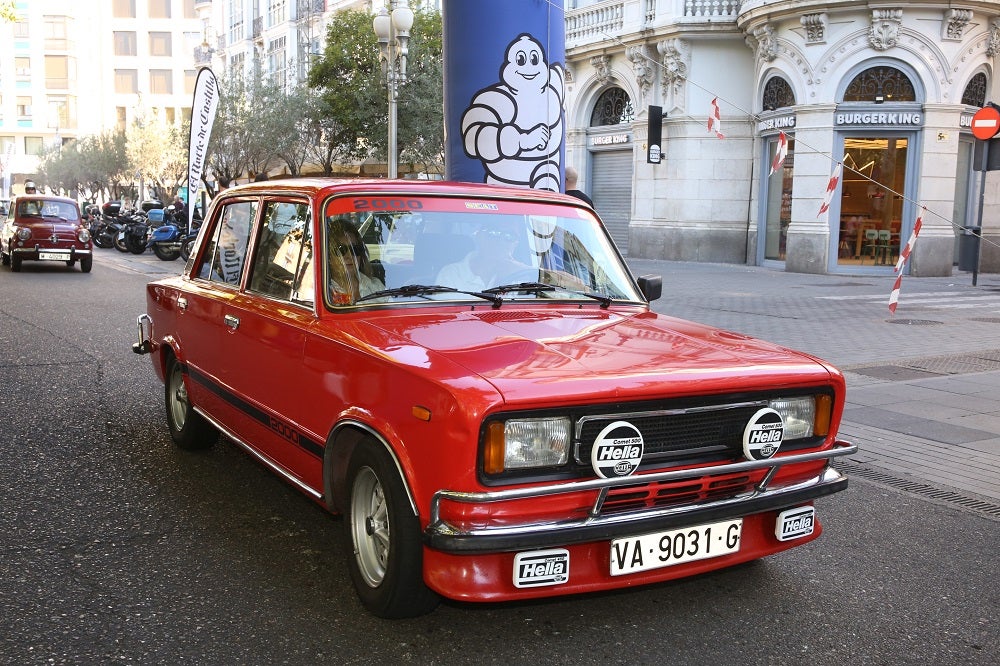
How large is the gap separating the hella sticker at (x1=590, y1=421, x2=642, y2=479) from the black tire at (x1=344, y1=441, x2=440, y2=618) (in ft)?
2.08

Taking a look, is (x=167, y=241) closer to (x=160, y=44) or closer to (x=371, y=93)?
(x=371, y=93)

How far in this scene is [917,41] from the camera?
69.3ft

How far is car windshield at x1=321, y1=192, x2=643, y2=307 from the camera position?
4094 millimetres

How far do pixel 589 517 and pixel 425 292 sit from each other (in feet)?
4.56

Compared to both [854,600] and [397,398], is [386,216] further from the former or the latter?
[854,600]

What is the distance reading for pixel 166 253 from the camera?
26.1 m

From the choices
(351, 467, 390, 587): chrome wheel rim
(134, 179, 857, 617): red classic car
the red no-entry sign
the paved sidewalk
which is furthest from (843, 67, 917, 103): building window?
(351, 467, 390, 587): chrome wheel rim

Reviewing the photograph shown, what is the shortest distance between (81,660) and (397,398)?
4.33 feet

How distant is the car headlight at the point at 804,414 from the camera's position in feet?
11.8

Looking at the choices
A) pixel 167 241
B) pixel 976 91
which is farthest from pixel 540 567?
pixel 167 241

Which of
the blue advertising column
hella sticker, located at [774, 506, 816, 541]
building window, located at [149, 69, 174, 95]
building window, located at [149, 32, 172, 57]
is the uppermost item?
building window, located at [149, 32, 172, 57]

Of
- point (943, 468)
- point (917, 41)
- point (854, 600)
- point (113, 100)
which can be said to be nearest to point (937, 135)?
point (917, 41)

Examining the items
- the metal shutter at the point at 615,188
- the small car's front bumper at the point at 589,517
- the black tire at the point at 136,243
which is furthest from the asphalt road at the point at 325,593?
the black tire at the point at 136,243

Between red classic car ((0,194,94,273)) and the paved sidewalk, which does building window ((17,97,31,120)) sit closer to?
red classic car ((0,194,94,273))
